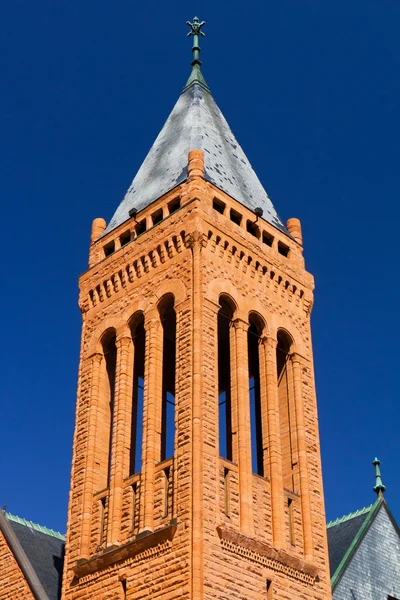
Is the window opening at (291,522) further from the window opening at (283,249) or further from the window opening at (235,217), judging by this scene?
the window opening at (235,217)

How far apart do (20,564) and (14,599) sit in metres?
0.95

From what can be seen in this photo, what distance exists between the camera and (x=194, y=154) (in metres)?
31.8

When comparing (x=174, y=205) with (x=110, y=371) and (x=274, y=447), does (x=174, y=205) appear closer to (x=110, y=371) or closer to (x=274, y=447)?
(x=110, y=371)

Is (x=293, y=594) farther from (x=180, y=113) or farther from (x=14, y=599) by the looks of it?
(x=180, y=113)

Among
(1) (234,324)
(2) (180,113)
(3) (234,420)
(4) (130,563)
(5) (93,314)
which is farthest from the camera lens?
(2) (180,113)

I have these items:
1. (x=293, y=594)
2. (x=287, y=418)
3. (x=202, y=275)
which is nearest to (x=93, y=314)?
(x=202, y=275)

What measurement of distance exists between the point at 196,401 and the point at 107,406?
4.87 meters

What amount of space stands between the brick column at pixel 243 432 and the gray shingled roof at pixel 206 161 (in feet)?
18.5

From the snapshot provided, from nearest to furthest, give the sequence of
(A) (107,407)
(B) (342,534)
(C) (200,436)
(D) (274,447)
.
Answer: (C) (200,436) → (D) (274,447) → (A) (107,407) → (B) (342,534)

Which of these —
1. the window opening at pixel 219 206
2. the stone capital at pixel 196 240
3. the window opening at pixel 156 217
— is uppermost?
the window opening at pixel 156 217

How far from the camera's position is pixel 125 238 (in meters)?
32.9

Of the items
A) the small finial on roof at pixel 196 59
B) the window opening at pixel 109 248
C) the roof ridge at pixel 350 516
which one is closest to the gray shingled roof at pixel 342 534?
the roof ridge at pixel 350 516

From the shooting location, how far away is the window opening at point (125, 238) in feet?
107

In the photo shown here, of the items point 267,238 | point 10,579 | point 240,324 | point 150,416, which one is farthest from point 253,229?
point 10,579
